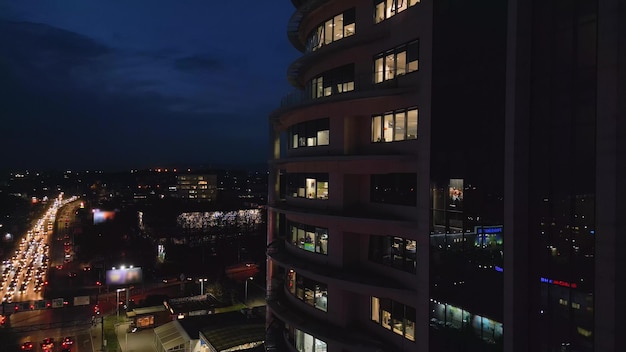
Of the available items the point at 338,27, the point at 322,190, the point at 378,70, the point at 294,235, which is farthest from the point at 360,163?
the point at 338,27

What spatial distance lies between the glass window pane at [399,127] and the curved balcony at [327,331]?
11.6 metres

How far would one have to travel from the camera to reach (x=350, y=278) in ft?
82.9

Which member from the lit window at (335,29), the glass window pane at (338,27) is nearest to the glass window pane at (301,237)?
the lit window at (335,29)

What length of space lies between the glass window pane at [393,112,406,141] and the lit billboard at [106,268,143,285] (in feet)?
176

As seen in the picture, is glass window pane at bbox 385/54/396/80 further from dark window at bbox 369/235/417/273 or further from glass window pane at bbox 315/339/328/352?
glass window pane at bbox 315/339/328/352

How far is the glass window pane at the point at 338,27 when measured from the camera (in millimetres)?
29078

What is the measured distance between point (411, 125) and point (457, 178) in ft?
15.0

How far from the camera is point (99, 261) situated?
9344cm

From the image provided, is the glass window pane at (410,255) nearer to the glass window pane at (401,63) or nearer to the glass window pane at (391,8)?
the glass window pane at (401,63)

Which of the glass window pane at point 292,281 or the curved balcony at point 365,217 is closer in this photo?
the curved balcony at point 365,217

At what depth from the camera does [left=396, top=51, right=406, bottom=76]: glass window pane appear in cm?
2444

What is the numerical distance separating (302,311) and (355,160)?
11906 millimetres

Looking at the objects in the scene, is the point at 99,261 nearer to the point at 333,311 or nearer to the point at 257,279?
the point at 257,279

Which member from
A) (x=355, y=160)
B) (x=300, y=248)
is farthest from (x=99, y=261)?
(x=355, y=160)
